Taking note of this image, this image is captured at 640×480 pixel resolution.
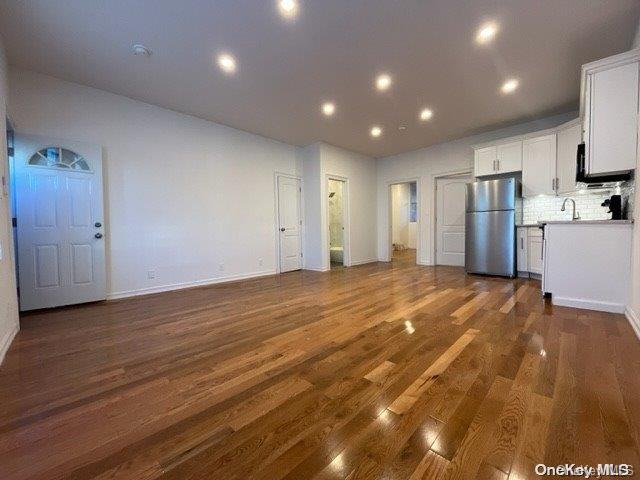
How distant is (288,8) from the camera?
222 cm

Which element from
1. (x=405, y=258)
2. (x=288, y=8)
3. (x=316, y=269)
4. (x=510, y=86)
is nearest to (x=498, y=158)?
(x=510, y=86)

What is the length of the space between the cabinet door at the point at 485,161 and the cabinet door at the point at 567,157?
89cm

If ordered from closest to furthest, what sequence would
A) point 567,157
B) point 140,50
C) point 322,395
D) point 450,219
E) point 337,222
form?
1. point 322,395
2. point 140,50
3. point 567,157
4. point 450,219
5. point 337,222

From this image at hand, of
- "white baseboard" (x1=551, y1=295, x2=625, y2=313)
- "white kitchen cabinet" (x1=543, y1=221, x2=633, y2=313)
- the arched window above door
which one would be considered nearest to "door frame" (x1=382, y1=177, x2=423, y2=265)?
"white kitchen cabinet" (x1=543, y1=221, x2=633, y2=313)

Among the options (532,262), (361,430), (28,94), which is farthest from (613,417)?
(28,94)

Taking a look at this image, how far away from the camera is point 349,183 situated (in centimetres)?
623

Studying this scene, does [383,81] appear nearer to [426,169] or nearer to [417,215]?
[426,169]

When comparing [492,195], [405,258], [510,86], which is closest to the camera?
[510,86]

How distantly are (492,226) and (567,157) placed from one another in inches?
54.1

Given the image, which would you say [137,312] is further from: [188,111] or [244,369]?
[188,111]

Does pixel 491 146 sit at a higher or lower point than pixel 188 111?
lower

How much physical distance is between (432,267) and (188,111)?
5.42 metres

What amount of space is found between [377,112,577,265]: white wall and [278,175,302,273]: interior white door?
235cm

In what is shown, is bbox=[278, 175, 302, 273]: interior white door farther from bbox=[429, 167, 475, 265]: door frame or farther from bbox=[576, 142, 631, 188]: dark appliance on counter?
bbox=[576, 142, 631, 188]: dark appliance on counter
